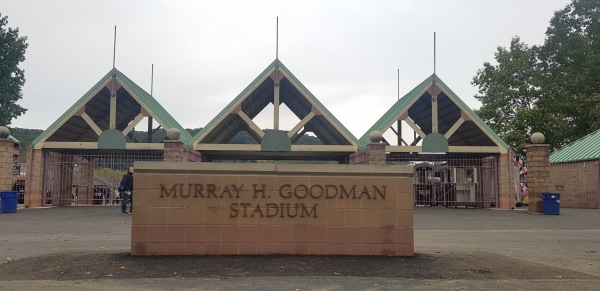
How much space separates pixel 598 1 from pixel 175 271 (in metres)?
47.0

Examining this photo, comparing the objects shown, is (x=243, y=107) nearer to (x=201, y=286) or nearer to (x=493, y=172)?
(x=493, y=172)

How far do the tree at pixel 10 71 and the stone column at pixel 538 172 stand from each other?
35.6 metres

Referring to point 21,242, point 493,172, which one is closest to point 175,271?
point 21,242

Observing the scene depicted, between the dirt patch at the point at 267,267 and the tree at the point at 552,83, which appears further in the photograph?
the tree at the point at 552,83

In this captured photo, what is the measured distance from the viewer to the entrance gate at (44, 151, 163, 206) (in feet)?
84.3

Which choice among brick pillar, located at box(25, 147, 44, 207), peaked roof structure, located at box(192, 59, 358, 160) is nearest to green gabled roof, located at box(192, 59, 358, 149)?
peaked roof structure, located at box(192, 59, 358, 160)

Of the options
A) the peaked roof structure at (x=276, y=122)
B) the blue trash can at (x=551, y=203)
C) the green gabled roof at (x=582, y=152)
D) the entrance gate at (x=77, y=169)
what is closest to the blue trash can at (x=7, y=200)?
the entrance gate at (x=77, y=169)

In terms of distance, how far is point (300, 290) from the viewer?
6.00 meters

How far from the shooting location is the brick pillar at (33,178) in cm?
2405

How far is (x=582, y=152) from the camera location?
3000 cm

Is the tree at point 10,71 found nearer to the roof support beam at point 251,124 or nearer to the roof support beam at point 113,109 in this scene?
the roof support beam at point 113,109

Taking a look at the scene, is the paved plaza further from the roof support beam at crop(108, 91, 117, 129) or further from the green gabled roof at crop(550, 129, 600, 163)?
the green gabled roof at crop(550, 129, 600, 163)

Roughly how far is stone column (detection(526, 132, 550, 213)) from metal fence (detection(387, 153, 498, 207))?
13.0 feet

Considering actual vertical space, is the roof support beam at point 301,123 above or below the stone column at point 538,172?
above
